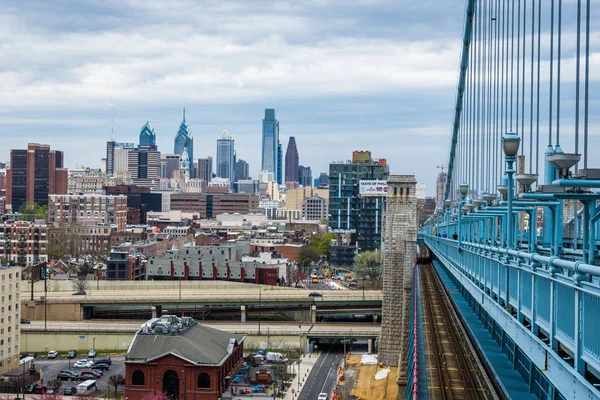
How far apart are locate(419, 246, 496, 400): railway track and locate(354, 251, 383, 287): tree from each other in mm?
53840

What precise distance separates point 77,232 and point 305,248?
30.3 meters

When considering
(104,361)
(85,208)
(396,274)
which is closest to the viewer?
(396,274)

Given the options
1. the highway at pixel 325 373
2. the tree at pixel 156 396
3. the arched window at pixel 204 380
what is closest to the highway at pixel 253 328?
the highway at pixel 325 373

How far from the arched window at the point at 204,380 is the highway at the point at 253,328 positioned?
1261 centimetres

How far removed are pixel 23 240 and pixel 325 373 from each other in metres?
64.1

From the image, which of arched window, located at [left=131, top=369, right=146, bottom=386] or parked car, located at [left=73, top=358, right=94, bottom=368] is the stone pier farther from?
parked car, located at [left=73, top=358, right=94, bottom=368]

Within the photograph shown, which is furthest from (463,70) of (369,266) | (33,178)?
(33,178)

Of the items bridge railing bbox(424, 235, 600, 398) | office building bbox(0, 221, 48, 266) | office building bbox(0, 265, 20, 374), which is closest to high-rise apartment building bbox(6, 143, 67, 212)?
office building bbox(0, 221, 48, 266)

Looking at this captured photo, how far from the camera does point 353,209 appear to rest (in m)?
108

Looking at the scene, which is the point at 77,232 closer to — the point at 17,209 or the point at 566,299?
the point at 17,209

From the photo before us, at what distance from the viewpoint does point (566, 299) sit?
7.09m

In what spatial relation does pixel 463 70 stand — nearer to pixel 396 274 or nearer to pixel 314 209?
pixel 396 274

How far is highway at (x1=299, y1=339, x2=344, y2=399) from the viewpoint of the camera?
38.6 meters

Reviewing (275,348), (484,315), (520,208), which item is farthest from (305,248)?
(520,208)
